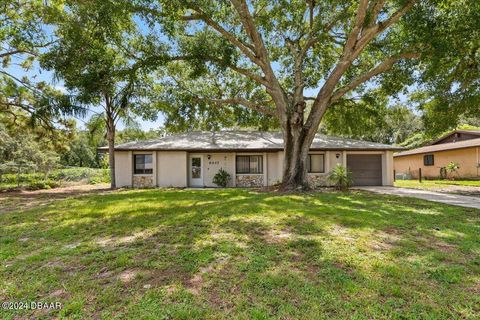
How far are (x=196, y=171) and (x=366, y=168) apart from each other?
9.99 m

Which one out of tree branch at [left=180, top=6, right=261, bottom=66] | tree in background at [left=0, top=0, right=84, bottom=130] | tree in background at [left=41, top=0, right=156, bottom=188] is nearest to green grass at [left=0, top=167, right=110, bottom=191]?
tree in background at [left=0, top=0, right=84, bottom=130]

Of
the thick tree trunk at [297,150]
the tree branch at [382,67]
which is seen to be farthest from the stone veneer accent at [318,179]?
the tree branch at [382,67]

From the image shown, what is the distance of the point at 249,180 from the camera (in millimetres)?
16438

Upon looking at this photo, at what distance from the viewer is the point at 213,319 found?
2.55 metres

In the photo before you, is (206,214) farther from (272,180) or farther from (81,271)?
(272,180)

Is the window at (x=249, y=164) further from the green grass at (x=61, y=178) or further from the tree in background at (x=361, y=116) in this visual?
the green grass at (x=61, y=178)

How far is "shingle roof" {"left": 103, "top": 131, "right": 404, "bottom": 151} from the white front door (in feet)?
2.96

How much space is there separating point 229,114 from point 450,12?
10.4 metres

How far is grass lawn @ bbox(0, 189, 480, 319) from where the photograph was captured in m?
2.73

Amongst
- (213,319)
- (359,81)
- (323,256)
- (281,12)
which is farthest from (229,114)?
(213,319)

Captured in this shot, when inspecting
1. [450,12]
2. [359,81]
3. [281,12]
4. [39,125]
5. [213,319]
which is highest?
[281,12]

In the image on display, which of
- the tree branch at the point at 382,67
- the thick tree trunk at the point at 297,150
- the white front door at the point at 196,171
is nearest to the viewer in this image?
the tree branch at the point at 382,67

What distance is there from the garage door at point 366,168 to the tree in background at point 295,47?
3.45 m

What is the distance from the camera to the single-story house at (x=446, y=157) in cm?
2014
